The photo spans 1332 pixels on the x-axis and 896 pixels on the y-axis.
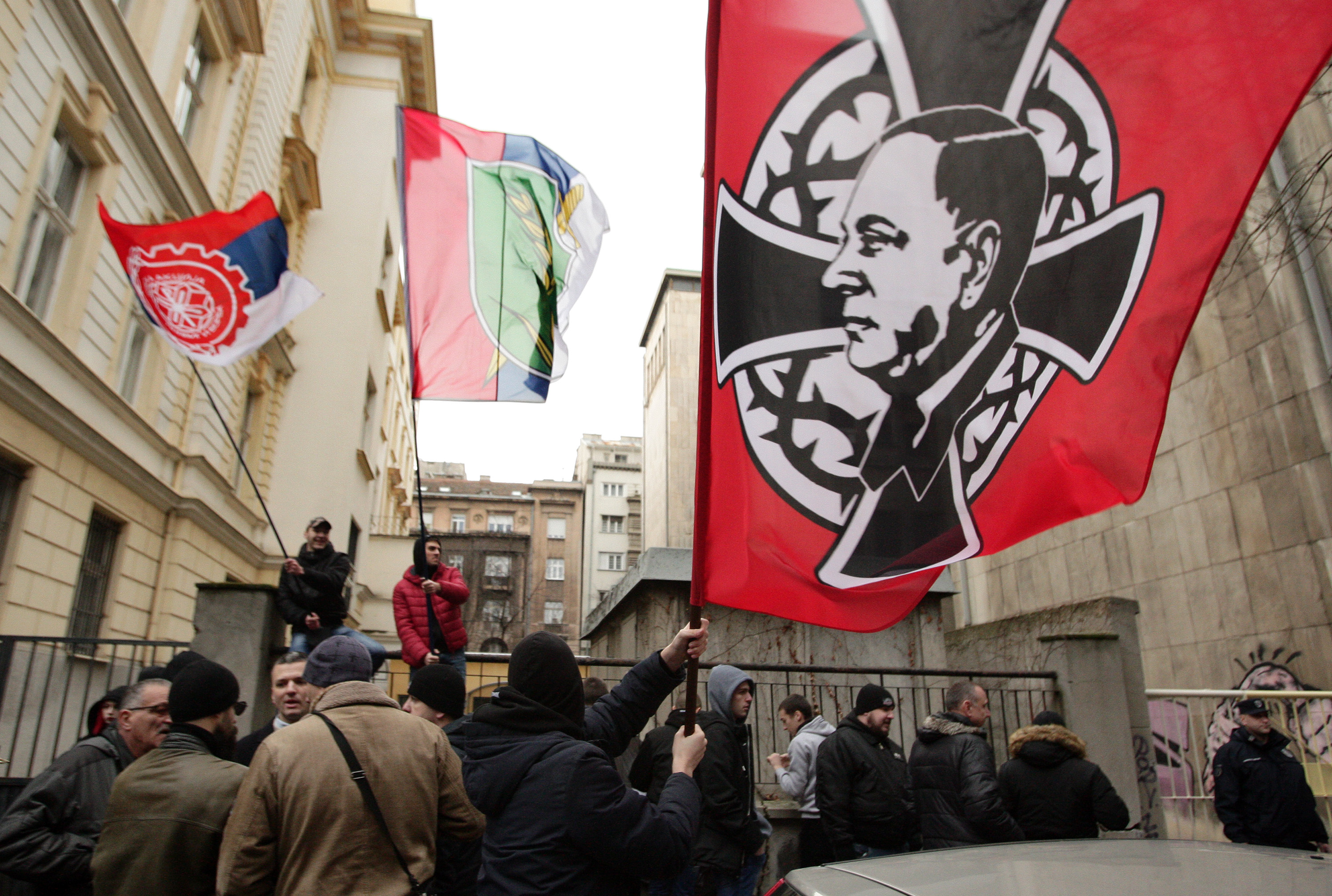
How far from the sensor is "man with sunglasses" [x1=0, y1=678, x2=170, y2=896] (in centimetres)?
333

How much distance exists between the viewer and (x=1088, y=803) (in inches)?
196

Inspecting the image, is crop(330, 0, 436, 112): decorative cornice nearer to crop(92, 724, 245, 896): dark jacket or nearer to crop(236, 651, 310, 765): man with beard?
crop(236, 651, 310, 765): man with beard

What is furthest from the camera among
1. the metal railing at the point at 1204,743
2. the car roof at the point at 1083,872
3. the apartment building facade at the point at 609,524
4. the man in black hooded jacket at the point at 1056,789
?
the apartment building facade at the point at 609,524

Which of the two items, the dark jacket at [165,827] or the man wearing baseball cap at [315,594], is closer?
the dark jacket at [165,827]

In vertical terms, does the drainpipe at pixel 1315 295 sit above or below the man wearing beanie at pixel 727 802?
above

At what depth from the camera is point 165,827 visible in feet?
9.22

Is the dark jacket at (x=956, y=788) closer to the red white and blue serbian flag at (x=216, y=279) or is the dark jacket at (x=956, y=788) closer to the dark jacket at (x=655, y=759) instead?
the dark jacket at (x=655, y=759)

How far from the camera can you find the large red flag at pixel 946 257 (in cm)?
313

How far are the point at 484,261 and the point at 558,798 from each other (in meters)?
5.33

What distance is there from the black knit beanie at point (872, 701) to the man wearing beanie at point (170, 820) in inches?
142

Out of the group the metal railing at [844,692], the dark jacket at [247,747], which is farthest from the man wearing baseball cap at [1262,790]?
the dark jacket at [247,747]

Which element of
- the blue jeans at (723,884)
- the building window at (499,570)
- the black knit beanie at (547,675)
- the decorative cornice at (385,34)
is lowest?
the blue jeans at (723,884)

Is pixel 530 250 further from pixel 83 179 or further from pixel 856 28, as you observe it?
pixel 83 179

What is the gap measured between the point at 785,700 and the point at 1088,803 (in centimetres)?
197
